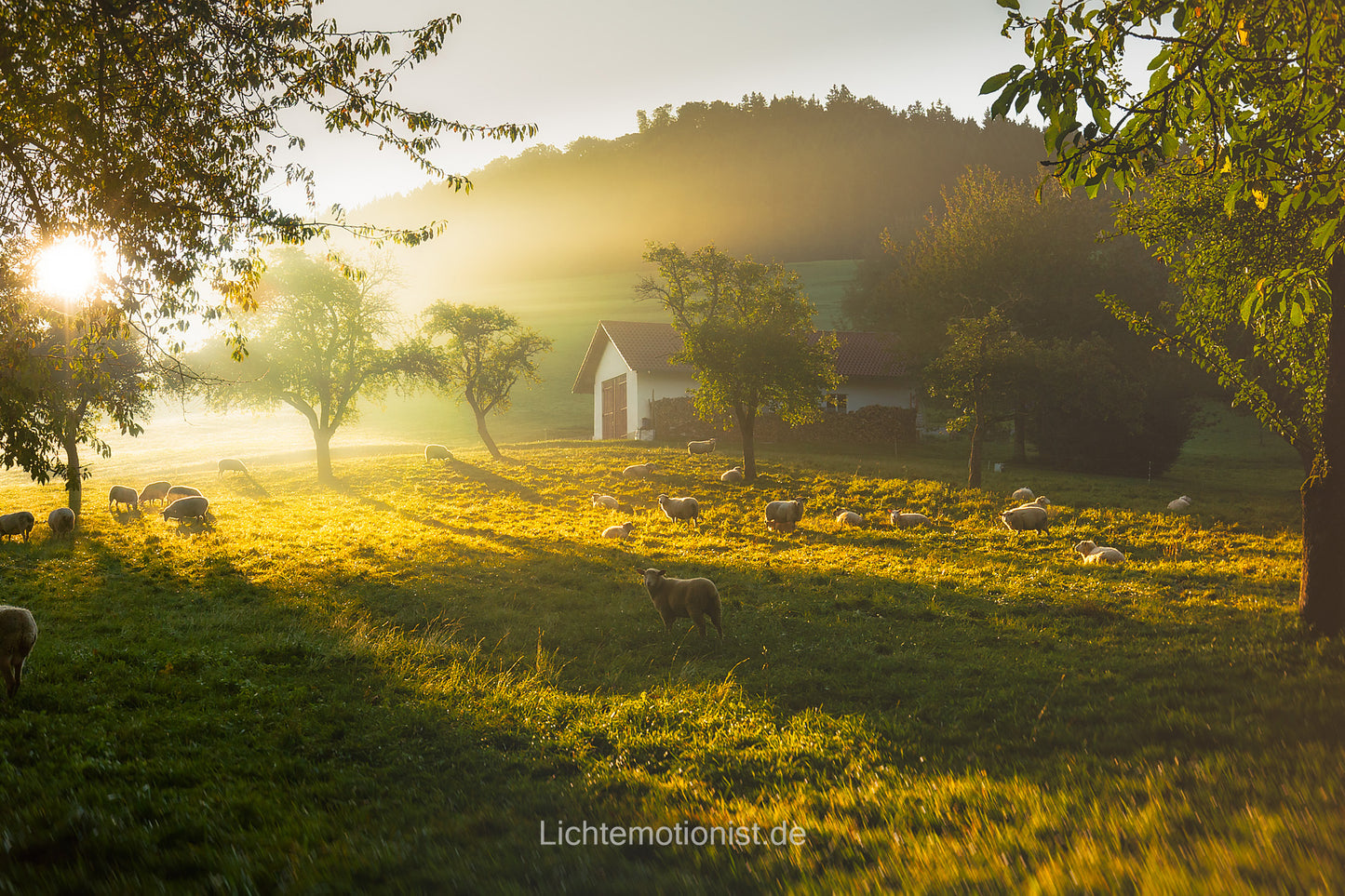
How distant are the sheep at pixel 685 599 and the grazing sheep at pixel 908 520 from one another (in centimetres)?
1068

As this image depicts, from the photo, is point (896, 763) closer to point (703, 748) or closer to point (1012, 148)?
point (703, 748)

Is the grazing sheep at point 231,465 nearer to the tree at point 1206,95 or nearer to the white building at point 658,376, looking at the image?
the white building at point 658,376

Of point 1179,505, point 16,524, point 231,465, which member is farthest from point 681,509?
point 231,465

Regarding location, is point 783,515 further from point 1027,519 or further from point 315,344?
point 315,344

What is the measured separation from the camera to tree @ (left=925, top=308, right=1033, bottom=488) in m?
25.2

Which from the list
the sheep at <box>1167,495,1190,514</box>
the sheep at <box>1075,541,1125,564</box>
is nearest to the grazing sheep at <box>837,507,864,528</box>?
the sheep at <box>1075,541,1125,564</box>

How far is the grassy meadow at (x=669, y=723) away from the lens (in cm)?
405

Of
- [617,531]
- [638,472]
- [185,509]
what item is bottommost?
[617,531]

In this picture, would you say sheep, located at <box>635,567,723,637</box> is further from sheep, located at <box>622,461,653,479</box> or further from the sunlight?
sheep, located at <box>622,461,653,479</box>

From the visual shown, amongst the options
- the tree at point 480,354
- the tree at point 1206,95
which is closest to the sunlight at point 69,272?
the tree at point 1206,95

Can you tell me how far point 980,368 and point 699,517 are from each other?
12.2 meters

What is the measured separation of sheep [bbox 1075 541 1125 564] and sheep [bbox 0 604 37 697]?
17.2 meters

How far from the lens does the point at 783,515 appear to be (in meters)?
20.1

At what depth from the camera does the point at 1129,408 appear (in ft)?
105
